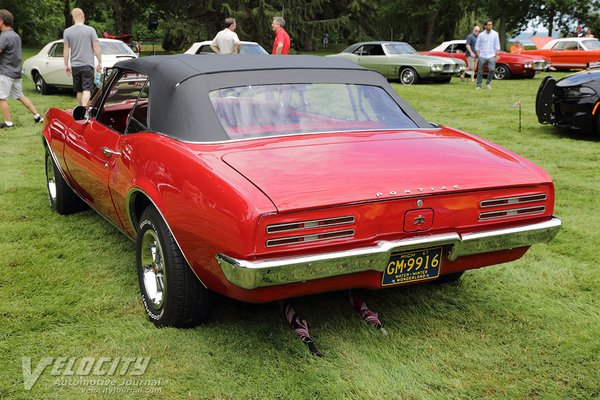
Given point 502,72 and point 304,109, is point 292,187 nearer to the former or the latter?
point 304,109

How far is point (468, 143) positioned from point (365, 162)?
2.87ft

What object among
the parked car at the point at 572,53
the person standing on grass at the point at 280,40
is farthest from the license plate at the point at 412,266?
the parked car at the point at 572,53

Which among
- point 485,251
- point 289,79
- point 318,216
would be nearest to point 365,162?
point 318,216

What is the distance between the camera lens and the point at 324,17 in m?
39.0

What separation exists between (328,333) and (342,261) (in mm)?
735

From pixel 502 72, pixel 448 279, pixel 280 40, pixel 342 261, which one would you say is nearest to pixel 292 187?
pixel 342 261

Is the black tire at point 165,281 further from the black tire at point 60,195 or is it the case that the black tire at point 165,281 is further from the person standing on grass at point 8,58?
the person standing on grass at point 8,58

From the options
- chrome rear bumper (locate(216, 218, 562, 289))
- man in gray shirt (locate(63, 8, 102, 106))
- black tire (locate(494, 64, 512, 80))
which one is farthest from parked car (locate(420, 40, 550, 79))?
chrome rear bumper (locate(216, 218, 562, 289))

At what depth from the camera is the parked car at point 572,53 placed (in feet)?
79.5

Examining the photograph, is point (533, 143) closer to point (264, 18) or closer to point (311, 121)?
point (311, 121)

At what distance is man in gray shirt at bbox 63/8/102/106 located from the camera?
33.4 ft

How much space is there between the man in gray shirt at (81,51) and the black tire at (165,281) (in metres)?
7.18

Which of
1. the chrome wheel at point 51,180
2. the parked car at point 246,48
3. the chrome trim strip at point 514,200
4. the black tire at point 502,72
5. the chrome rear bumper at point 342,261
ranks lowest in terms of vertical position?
the black tire at point 502,72

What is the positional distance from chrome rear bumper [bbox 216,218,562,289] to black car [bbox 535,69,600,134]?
7128 mm
